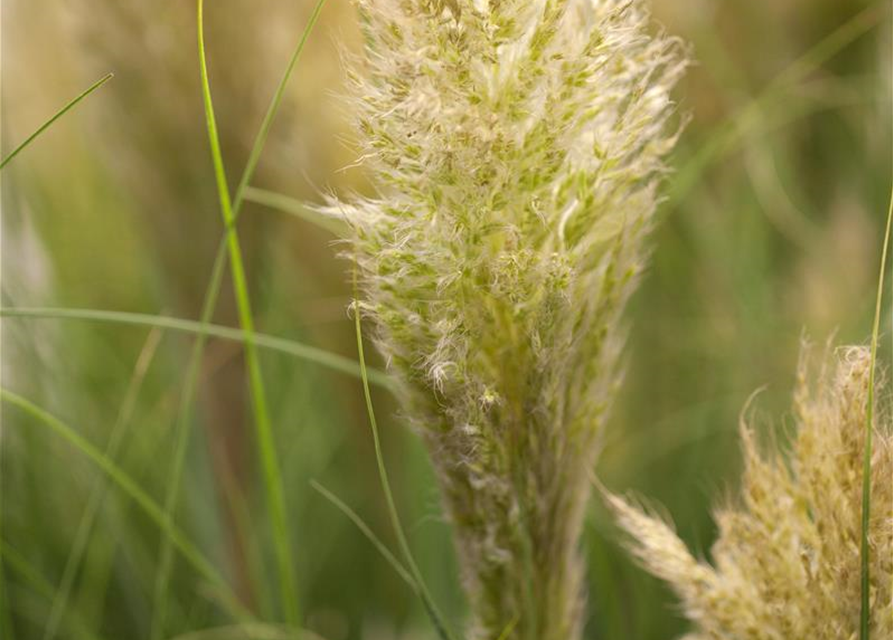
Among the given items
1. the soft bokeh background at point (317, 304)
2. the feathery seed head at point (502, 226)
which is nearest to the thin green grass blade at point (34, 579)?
the soft bokeh background at point (317, 304)

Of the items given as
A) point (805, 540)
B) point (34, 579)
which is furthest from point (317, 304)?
point (805, 540)

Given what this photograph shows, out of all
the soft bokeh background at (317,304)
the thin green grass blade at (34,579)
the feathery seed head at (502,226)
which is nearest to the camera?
the feathery seed head at (502,226)

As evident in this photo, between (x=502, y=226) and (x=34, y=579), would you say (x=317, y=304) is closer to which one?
(x=34, y=579)

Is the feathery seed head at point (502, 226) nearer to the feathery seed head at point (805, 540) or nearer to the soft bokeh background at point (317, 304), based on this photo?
the feathery seed head at point (805, 540)

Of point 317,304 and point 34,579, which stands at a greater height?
point 317,304

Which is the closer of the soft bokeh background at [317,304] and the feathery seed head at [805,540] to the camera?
the feathery seed head at [805,540]

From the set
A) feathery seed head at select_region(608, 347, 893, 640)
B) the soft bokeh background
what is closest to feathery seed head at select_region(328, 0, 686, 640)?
feathery seed head at select_region(608, 347, 893, 640)
